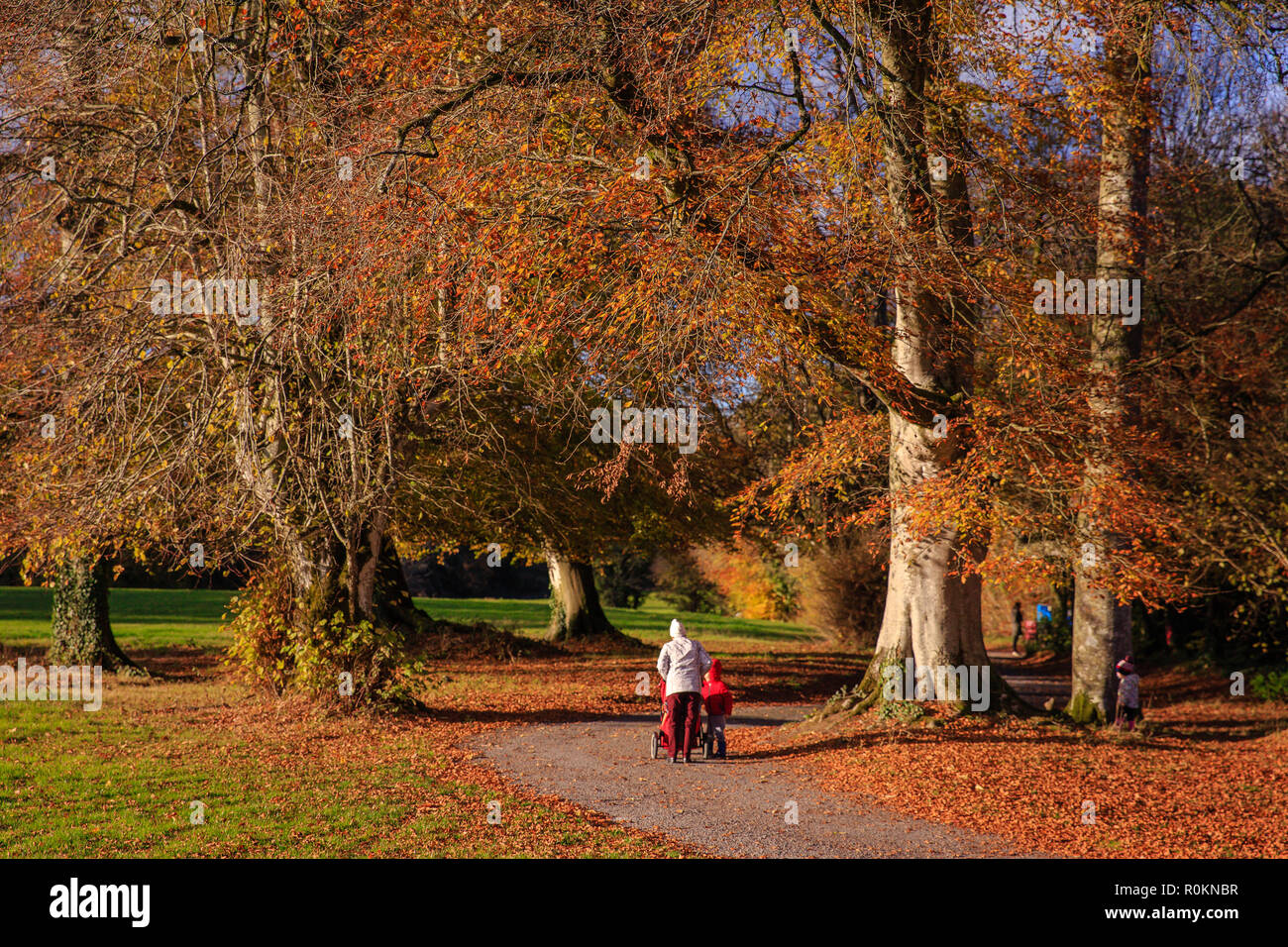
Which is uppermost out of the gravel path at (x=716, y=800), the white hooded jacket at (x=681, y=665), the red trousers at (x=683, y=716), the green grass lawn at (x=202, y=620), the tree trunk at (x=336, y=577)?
the tree trunk at (x=336, y=577)

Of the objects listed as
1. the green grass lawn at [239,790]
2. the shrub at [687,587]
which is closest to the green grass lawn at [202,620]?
the shrub at [687,587]

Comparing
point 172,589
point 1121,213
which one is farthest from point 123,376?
point 172,589

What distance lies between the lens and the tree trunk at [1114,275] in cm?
1301

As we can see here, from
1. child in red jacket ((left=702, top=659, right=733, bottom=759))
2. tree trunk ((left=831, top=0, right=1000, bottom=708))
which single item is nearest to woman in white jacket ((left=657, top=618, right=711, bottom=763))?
child in red jacket ((left=702, top=659, right=733, bottom=759))

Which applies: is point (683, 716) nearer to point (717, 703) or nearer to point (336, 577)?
point (717, 703)

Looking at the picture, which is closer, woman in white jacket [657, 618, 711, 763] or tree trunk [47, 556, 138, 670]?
woman in white jacket [657, 618, 711, 763]

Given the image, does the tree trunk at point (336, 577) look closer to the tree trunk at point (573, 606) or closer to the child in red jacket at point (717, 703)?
A: the child in red jacket at point (717, 703)

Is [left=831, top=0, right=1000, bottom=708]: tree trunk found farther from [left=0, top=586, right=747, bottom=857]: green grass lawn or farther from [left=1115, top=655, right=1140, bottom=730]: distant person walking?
[left=0, top=586, right=747, bottom=857]: green grass lawn

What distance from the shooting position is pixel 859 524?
1224 centimetres

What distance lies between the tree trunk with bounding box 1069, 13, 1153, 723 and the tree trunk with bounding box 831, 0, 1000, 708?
5.14 feet

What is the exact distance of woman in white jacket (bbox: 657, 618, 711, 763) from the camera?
11055 mm

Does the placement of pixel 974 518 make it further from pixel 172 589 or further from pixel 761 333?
pixel 172 589

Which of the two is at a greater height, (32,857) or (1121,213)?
(1121,213)

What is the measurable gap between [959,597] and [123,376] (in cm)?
994
